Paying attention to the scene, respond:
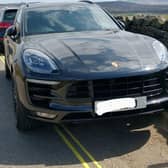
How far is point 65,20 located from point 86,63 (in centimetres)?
200

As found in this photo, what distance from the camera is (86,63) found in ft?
16.6

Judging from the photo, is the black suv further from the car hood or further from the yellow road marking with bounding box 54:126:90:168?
the yellow road marking with bounding box 54:126:90:168

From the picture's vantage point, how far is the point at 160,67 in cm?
521

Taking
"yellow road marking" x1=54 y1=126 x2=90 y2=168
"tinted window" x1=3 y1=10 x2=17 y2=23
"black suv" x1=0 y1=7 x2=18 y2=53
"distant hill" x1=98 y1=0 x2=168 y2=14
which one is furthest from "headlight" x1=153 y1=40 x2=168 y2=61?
→ "distant hill" x1=98 y1=0 x2=168 y2=14

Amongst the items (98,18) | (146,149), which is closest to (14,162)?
(146,149)

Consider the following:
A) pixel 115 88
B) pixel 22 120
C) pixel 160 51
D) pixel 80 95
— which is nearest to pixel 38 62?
pixel 80 95

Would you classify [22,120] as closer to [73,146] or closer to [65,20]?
[73,146]

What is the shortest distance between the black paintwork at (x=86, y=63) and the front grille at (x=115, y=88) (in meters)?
0.05

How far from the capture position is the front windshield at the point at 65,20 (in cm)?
671

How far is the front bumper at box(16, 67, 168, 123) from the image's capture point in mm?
4902

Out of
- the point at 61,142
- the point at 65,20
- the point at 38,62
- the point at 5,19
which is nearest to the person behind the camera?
the point at 38,62

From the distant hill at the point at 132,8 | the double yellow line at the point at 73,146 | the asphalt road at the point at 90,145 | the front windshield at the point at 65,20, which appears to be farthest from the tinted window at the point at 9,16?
the distant hill at the point at 132,8

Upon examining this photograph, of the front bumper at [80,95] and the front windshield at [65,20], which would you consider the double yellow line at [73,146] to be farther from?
the front windshield at [65,20]

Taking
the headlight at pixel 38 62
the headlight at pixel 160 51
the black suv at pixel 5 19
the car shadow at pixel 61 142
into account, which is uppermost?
the headlight at pixel 38 62
